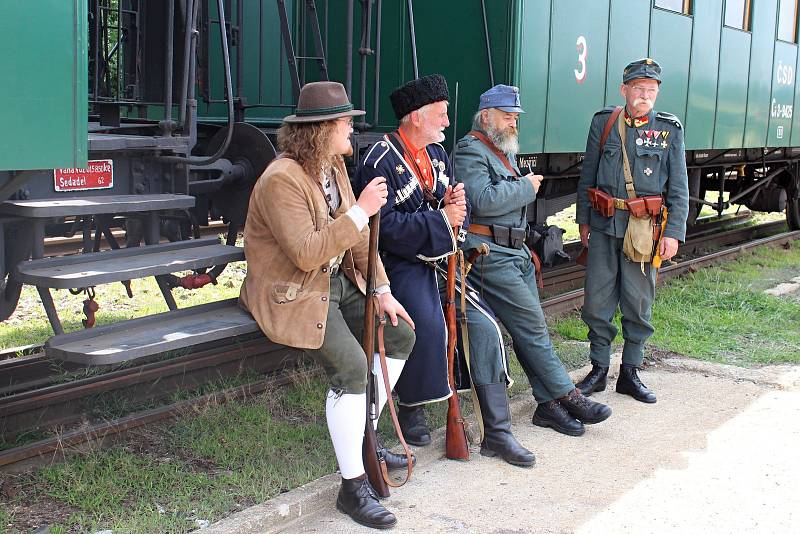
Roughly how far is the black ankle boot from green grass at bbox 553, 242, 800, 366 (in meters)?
2.31

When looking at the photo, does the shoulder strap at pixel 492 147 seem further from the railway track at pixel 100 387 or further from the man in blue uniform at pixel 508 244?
the railway track at pixel 100 387

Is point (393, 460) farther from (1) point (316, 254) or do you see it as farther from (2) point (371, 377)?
(1) point (316, 254)

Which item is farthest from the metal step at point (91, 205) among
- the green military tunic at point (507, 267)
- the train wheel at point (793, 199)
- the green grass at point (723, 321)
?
the train wheel at point (793, 199)

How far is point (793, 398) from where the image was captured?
5.34 metres

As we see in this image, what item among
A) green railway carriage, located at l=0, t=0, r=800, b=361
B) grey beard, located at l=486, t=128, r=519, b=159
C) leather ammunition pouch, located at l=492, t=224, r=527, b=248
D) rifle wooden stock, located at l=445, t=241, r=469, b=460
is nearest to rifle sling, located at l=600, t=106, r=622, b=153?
green railway carriage, located at l=0, t=0, r=800, b=361

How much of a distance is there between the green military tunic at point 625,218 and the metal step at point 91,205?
2.46 m

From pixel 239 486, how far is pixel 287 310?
827 millimetres

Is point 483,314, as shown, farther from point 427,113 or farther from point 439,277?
point 427,113

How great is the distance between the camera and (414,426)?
4.38 meters

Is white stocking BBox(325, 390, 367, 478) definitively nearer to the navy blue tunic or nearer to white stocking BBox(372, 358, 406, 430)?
white stocking BBox(372, 358, 406, 430)

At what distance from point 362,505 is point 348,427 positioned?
314 mm

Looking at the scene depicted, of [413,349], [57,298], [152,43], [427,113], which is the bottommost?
[57,298]

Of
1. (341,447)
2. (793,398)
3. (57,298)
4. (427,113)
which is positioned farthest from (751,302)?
(57,298)

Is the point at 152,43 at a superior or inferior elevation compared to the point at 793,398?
superior
